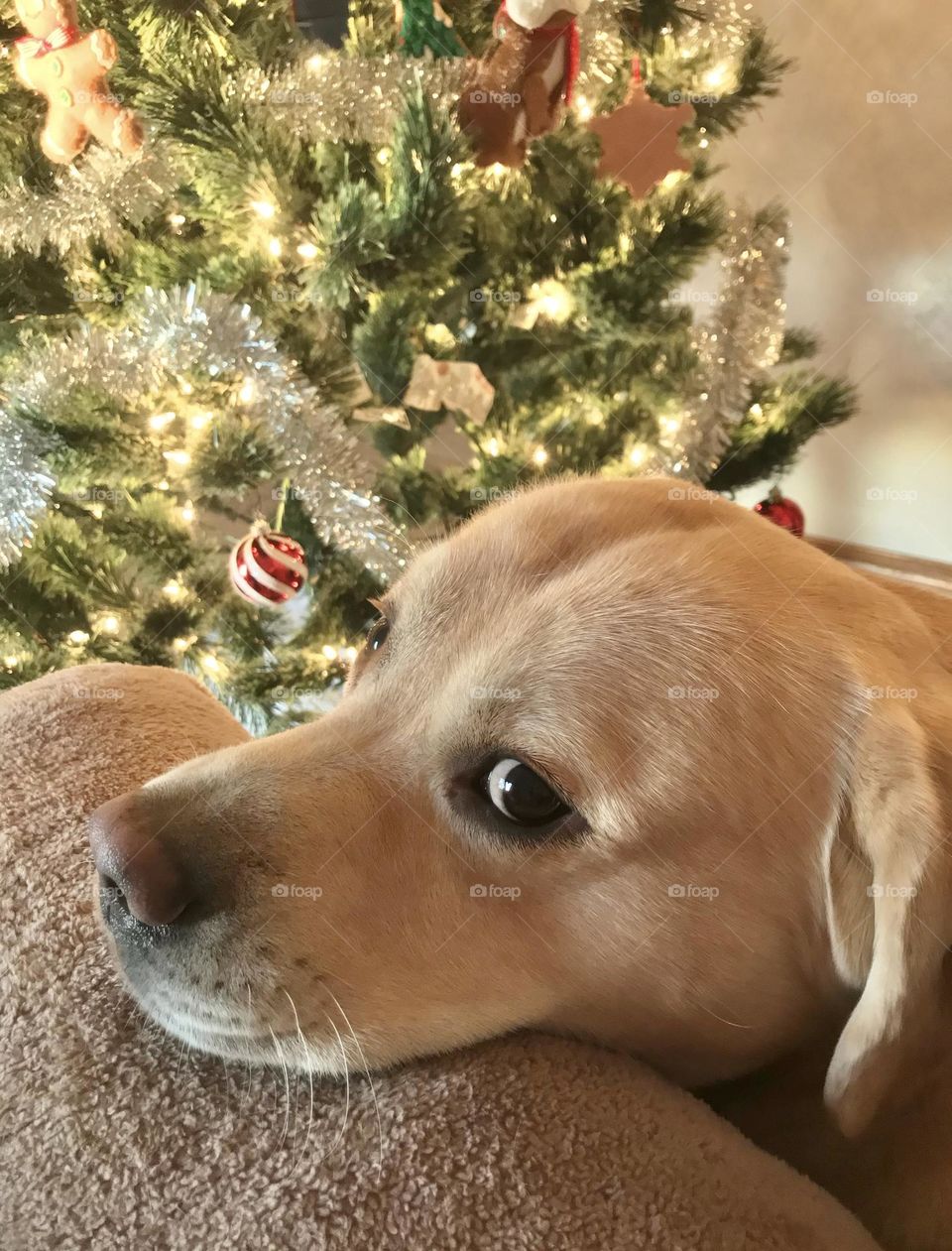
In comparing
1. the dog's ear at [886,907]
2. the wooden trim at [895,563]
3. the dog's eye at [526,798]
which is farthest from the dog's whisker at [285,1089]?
the wooden trim at [895,563]

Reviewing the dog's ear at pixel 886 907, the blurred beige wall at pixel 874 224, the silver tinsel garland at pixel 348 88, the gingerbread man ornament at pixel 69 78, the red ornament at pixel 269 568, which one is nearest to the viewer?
the dog's ear at pixel 886 907

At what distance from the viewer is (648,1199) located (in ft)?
2.71

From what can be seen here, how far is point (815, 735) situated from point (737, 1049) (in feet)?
1.46

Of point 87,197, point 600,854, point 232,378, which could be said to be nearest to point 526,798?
point 600,854

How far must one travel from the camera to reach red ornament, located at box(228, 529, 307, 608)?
267 centimetres

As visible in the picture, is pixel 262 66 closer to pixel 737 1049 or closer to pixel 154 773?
pixel 154 773

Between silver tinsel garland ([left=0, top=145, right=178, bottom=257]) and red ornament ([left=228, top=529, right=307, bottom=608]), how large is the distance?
962mm

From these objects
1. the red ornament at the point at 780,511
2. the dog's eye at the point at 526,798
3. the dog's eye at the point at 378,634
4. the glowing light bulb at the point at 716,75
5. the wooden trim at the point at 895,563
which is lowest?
the wooden trim at the point at 895,563

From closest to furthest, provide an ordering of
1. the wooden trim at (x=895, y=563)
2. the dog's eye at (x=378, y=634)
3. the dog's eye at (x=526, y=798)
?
the dog's eye at (x=526, y=798) < the dog's eye at (x=378, y=634) < the wooden trim at (x=895, y=563)

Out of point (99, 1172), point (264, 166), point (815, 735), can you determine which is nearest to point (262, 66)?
point (264, 166)

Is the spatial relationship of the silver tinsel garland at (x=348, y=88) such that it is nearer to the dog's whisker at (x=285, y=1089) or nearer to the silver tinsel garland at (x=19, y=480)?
the silver tinsel garland at (x=19, y=480)

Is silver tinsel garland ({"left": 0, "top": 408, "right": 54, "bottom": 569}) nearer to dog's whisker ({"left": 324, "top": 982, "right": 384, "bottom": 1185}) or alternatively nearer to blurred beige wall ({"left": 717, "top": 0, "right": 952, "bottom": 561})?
dog's whisker ({"left": 324, "top": 982, "right": 384, "bottom": 1185})

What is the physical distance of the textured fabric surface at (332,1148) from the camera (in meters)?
0.79

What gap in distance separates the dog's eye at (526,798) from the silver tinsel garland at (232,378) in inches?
64.1
